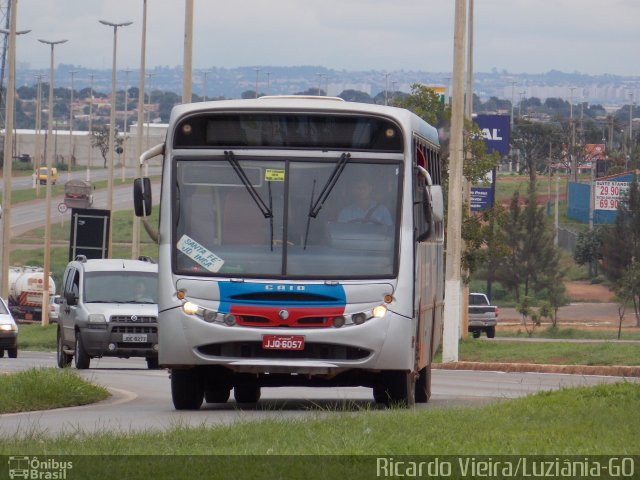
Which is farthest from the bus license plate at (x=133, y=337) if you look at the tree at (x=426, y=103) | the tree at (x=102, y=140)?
the tree at (x=102, y=140)

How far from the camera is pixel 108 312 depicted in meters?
27.0

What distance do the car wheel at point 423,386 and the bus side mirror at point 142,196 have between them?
14.0 ft

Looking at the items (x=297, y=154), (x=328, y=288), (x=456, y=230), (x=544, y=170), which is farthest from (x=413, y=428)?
(x=544, y=170)

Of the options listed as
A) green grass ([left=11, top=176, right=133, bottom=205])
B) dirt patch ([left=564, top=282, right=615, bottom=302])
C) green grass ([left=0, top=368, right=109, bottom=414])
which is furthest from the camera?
green grass ([left=11, top=176, right=133, bottom=205])

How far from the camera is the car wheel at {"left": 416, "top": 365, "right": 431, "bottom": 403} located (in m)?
18.2

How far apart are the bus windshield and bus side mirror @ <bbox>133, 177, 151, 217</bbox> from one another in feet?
1.10

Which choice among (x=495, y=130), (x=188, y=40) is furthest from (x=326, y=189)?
(x=495, y=130)

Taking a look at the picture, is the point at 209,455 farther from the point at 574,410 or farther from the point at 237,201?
the point at 237,201

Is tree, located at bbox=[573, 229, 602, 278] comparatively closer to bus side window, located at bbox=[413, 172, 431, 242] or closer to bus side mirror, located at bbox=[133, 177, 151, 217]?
bus side window, located at bbox=[413, 172, 431, 242]

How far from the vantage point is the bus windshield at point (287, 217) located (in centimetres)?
1527

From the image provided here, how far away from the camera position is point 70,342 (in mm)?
27938

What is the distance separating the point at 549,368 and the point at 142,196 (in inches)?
541

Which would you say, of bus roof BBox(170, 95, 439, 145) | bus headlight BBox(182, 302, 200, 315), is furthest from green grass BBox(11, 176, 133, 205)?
bus headlight BBox(182, 302, 200, 315)

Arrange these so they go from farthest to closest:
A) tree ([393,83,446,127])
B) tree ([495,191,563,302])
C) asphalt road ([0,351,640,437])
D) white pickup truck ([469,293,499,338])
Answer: tree ([495,191,563,302]), white pickup truck ([469,293,499,338]), tree ([393,83,446,127]), asphalt road ([0,351,640,437])
